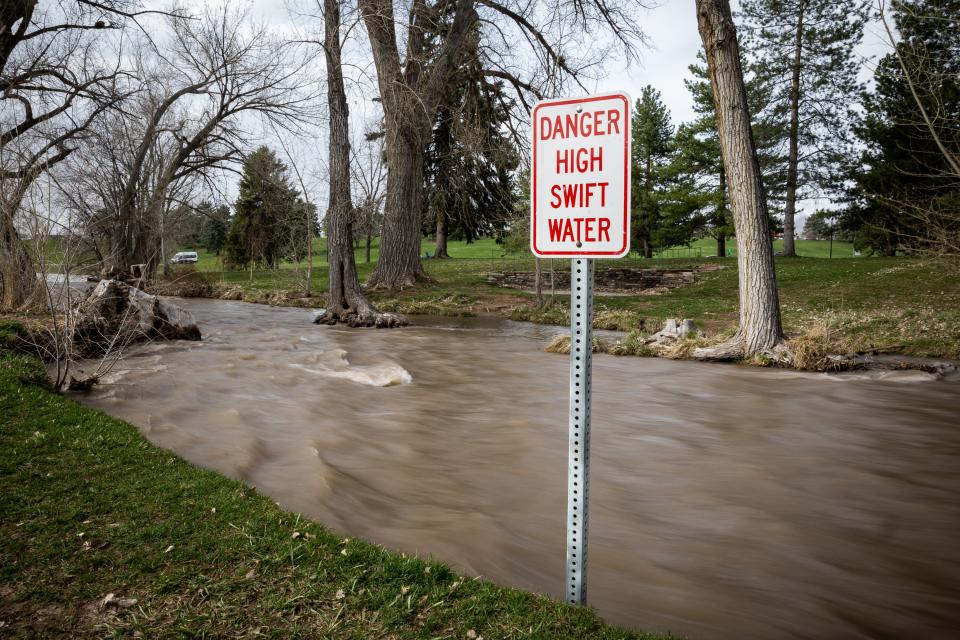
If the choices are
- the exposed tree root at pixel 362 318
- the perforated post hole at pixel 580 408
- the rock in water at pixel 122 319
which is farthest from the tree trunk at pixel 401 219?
the perforated post hole at pixel 580 408

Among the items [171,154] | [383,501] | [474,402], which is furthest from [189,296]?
[383,501]

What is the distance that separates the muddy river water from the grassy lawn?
380cm

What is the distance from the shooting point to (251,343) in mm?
13500

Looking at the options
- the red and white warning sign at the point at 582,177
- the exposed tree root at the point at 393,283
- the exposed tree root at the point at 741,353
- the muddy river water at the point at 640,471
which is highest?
the red and white warning sign at the point at 582,177

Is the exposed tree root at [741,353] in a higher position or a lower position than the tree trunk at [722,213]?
lower

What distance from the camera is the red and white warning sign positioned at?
106 inches

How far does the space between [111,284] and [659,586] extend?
11845 millimetres

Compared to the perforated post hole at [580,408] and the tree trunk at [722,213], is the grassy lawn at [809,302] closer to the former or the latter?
the perforated post hole at [580,408]

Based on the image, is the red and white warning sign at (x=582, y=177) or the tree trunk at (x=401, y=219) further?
the tree trunk at (x=401, y=219)

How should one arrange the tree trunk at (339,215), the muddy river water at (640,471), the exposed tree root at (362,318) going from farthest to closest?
the exposed tree root at (362,318)
the tree trunk at (339,215)
the muddy river water at (640,471)

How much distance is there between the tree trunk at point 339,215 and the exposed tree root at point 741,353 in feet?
28.0

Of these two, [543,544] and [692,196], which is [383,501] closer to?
[543,544]

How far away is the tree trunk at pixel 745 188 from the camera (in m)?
10.8

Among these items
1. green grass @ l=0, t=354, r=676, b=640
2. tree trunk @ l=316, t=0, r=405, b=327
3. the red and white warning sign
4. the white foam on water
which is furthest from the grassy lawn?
green grass @ l=0, t=354, r=676, b=640
